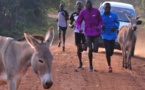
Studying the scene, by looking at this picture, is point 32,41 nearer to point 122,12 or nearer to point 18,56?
point 18,56

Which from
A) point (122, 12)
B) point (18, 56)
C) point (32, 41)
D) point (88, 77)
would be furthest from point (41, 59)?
point (122, 12)

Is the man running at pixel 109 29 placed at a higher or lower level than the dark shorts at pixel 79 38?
higher

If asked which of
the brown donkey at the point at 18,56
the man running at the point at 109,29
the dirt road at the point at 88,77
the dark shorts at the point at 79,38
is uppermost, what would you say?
the brown donkey at the point at 18,56

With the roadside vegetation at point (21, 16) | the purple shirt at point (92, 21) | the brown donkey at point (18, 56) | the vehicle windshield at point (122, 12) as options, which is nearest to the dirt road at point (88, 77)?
the purple shirt at point (92, 21)

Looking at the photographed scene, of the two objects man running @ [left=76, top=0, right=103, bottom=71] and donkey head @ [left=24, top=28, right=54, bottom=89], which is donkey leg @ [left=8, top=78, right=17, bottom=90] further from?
man running @ [left=76, top=0, right=103, bottom=71]

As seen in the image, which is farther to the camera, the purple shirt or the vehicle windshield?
the vehicle windshield

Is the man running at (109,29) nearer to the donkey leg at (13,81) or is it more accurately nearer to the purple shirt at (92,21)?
the purple shirt at (92,21)

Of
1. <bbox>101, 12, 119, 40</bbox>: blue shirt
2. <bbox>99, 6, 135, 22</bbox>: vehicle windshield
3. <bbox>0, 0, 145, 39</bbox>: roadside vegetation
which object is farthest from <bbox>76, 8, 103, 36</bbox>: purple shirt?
<bbox>0, 0, 145, 39</bbox>: roadside vegetation

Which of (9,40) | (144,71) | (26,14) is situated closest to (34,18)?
(26,14)

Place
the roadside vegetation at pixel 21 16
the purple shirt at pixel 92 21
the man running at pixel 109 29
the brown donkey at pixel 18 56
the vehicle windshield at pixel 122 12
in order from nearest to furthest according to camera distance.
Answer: the brown donkey at pixel 18 56 → the purple shirt at pixel 92 21 → the man running at pixel 109 29 → the vehicle windshield at pixel 122 12 → the roadside vegetation at pixel 21 16

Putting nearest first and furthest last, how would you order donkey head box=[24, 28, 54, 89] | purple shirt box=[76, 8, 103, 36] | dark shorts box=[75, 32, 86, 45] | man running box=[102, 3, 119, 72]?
donkey head box=[24, 28, 54, 89], purple shirt box=[76, 8, 103, 36], man running box=[102, 3, 119, 72], dark shorts box=[75, 32, 86, 45]

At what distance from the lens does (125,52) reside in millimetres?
14492

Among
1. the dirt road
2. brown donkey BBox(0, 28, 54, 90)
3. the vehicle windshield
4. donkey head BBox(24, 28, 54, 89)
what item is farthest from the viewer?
the vehicle windshield

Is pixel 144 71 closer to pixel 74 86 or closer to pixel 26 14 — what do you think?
pixel 74 86
